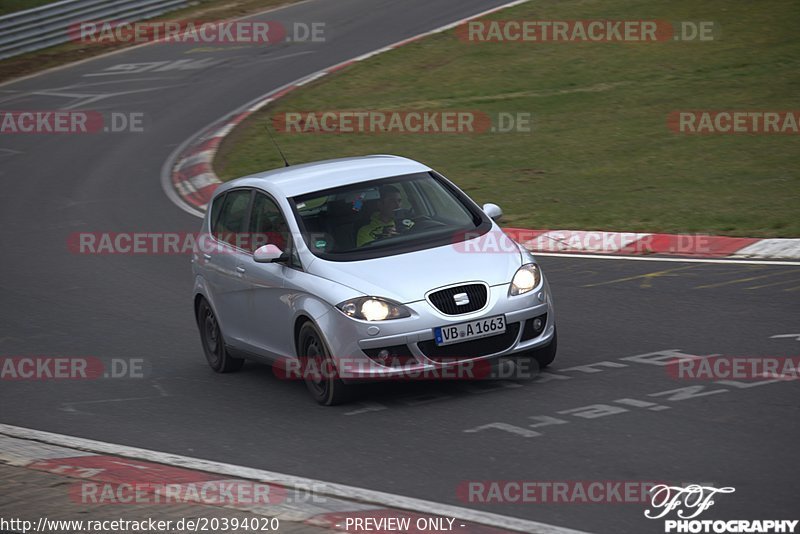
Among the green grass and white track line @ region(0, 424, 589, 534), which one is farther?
the green grass

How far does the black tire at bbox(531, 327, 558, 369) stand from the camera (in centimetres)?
893

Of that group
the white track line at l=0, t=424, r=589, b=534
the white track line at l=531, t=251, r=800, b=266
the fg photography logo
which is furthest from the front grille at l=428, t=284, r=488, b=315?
the white track line at l=531, t=251, r=800, b=266

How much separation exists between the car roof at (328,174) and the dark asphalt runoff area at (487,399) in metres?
1.60

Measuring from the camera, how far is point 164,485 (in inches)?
280

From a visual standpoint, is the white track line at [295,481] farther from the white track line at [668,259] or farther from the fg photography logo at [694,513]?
the white track line at [668,259]

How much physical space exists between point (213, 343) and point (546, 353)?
3.15m

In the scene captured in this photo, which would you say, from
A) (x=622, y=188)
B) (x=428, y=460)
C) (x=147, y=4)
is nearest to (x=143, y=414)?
(x=428, y=460)

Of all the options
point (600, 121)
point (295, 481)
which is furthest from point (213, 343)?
point (600, 121)

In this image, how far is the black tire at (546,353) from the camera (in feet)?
29.3

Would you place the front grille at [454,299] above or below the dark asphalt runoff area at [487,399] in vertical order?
above

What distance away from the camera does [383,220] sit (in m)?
9.28

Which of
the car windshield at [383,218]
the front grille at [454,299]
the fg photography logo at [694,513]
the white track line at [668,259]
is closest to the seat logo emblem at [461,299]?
the front grille at [454,299]

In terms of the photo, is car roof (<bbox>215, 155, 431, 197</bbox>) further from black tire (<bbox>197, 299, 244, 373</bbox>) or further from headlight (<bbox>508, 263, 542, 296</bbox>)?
headlight (<bbox>508, 263, 542, 296</bbox>)

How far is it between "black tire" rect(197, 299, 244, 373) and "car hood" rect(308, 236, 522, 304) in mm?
1835
